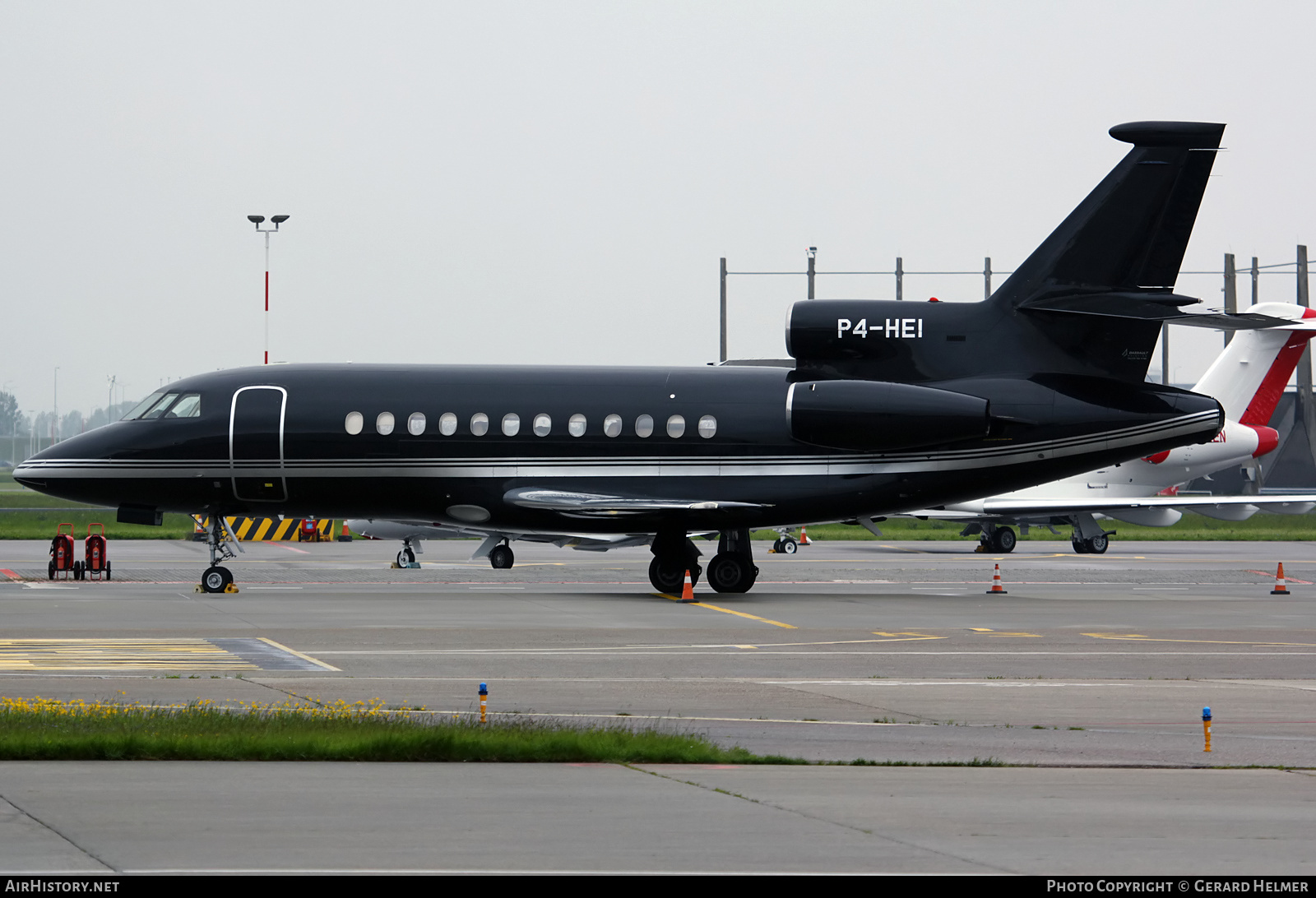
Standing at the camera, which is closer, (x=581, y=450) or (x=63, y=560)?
(x=581, y=450)

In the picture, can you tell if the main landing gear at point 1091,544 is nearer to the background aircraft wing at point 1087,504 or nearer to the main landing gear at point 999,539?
the background aircraft wing at point 1087,504

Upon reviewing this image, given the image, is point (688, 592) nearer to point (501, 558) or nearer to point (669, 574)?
point (669, 574)

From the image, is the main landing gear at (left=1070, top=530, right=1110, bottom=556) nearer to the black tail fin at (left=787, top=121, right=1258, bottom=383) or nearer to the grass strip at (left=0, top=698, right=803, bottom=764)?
the black tail fin at (left=787, top=121, right=1258, bottom=383)

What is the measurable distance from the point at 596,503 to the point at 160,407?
9078mm

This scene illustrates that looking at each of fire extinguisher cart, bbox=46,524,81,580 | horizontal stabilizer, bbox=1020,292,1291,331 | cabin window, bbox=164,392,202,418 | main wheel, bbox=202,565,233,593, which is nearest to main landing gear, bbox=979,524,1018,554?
horizontal stabilizer, bbox=1020,292,1291,331

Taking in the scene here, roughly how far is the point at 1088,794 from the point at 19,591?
83.5 ft

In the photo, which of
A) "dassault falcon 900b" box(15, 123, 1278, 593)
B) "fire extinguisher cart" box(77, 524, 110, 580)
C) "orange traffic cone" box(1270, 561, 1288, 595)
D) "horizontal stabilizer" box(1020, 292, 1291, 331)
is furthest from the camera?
"fire extinguisher cart" box(77, 524, 110, 580)

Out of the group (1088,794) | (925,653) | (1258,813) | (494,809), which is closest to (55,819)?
(494,809)

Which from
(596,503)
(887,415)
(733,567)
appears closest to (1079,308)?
(887,415)

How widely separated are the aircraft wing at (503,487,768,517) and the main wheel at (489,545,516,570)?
1060 centimetres

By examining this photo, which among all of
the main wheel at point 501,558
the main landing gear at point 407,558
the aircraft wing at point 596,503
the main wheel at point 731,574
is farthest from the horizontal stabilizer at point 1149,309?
the main landing gear at point 407,558

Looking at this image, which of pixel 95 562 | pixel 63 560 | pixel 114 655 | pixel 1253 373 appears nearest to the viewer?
pixel 114 655

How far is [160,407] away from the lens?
102 ft

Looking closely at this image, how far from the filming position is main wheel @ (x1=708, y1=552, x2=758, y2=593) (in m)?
31.2
